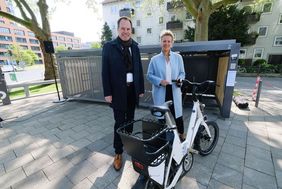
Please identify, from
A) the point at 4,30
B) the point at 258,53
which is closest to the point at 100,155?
the point at 258,53

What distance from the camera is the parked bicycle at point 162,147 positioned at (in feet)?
4.01

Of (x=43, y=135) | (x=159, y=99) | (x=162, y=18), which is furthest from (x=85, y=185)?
(x=162, y=18)

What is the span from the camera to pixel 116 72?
1.86 meters

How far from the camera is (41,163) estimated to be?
230cm

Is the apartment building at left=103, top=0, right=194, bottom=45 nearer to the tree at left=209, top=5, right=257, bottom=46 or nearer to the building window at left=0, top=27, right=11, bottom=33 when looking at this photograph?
the tree at left=209, top=5, right=257, bottom=46

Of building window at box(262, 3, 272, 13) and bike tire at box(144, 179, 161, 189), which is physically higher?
building window at box(262, 3, 272, 13)

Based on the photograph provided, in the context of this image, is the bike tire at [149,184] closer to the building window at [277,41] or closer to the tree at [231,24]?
the tree at [231,24]

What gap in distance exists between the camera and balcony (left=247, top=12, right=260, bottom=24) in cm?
1552

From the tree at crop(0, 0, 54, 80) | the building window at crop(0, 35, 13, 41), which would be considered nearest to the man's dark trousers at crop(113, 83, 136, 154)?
the tree at crop(0, 0, 54, 80)

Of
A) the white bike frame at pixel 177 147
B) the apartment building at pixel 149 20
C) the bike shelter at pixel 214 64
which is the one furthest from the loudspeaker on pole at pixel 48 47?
the apartment building at pixel 149 20

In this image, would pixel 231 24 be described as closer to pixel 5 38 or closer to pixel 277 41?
pixel 277 41

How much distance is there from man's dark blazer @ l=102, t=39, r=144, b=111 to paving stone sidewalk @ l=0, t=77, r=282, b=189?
39.4 inches

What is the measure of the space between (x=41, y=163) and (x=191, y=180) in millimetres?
2212

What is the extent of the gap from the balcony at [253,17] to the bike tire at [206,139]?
1903 cm
